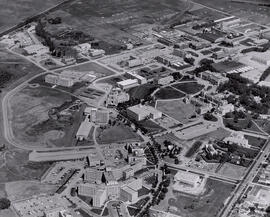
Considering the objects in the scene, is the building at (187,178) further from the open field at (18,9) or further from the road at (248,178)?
the open field at (18,9)

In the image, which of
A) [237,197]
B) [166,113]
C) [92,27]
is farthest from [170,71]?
[237,197]

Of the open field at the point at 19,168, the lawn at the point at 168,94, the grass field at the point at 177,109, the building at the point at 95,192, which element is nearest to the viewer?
the building at the point at 95,192

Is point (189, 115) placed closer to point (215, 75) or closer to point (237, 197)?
point (215, 75)

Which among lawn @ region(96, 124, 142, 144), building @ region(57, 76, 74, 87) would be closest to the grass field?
lawn @ region(96, 124, 142, 144)

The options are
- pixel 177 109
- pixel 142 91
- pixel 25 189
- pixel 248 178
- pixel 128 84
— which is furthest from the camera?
pixel 128 84

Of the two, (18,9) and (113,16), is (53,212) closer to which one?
(113,16)

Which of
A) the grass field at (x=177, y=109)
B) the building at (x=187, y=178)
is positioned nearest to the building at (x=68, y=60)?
the grass field at (x=177, y=109)

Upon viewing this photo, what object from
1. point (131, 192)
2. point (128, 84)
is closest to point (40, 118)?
A: point (128, 84)
